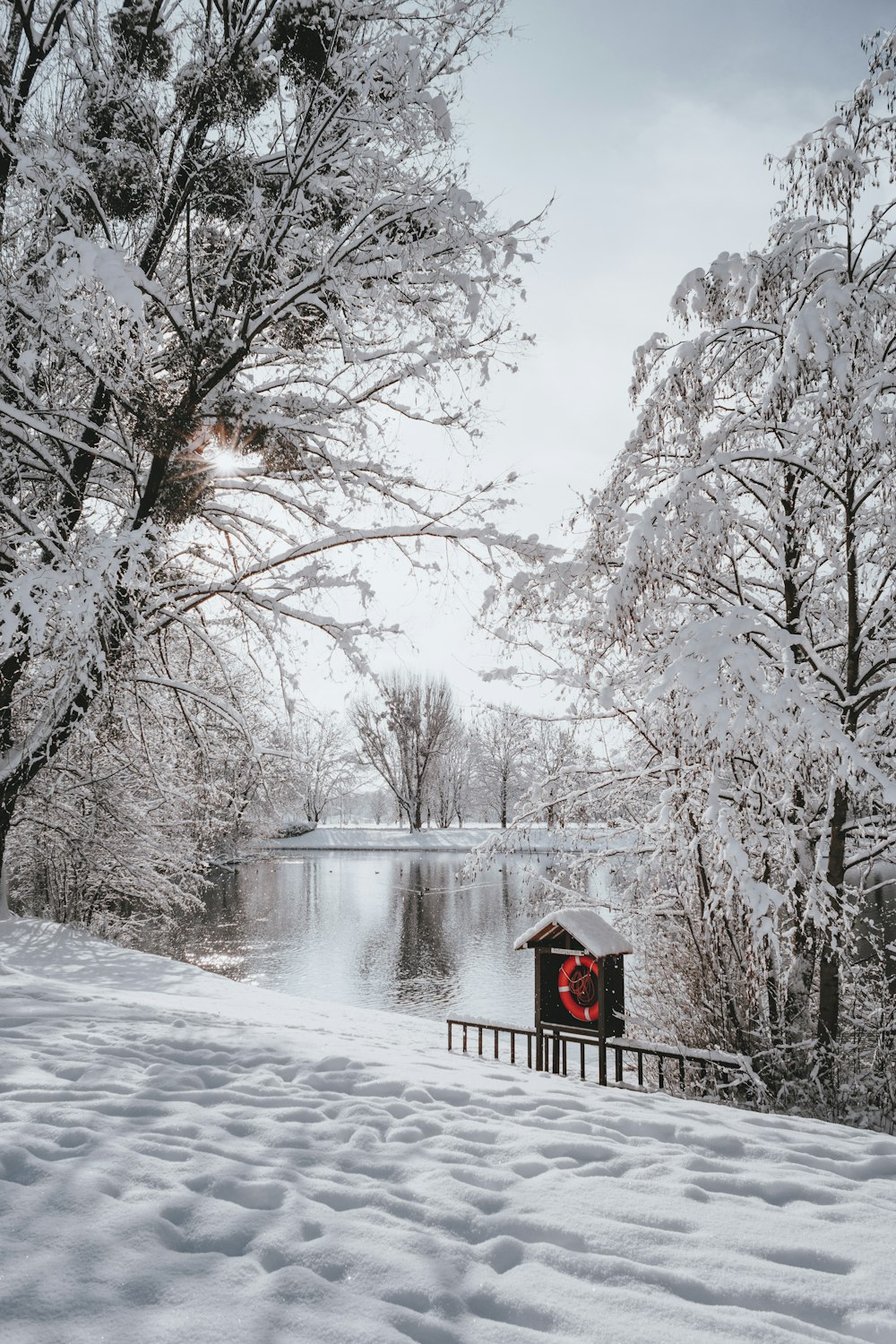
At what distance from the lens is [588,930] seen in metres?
6.68

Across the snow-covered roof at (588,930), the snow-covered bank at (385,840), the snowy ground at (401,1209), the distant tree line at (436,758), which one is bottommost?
the snow-covered bank at (385,840)

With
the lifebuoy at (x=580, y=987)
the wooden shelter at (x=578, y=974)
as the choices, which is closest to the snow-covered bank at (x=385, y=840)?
the wooden shelter at (x=578, y=974)

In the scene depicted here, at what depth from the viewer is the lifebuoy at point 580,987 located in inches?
267

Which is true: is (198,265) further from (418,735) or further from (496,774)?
(496,774)

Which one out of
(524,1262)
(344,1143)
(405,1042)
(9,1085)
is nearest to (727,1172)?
(524,1262)

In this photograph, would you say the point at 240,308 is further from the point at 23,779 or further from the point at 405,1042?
the point at 405,1042

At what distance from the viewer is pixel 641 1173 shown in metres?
3.22

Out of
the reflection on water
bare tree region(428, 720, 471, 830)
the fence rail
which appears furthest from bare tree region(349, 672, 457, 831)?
the fence rail

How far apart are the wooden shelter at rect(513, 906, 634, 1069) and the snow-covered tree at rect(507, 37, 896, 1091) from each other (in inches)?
34.5

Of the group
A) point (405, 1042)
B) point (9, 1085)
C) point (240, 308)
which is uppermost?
point (240, 308)

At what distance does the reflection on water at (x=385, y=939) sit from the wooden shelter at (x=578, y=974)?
113cm

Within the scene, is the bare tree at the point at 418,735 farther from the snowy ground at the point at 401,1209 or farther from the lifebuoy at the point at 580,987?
the snowy ground at the point at 401,1209

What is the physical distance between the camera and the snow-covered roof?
6.56 metres

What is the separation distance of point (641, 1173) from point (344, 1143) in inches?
53.2
